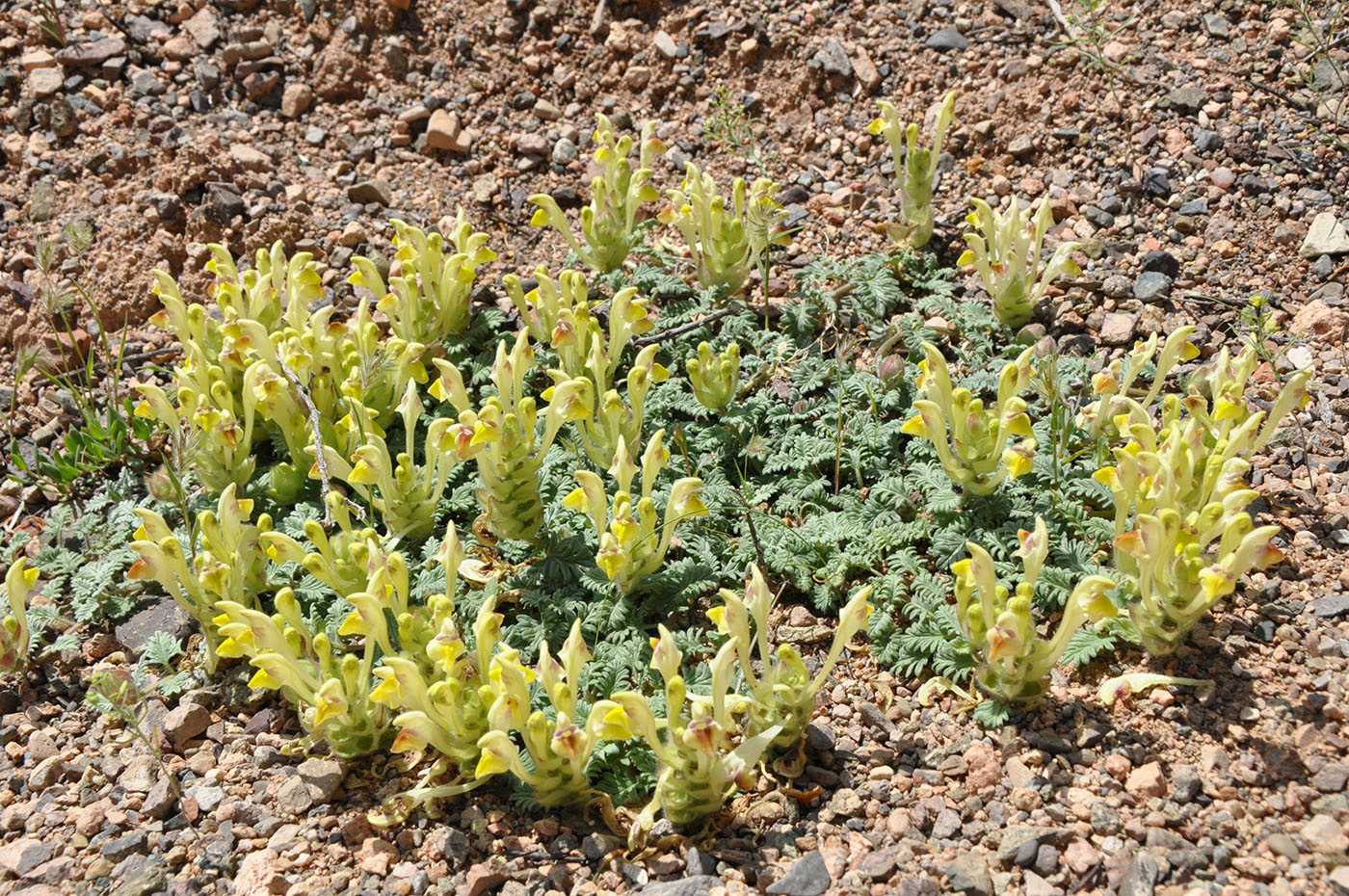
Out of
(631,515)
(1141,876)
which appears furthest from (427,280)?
(1141,876)

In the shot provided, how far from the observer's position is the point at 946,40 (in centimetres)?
589

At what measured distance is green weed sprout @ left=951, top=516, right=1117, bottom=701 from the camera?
126 inches

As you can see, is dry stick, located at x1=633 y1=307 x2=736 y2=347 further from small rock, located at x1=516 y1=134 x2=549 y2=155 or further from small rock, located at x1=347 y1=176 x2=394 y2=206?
small rock, located at x1=347 y1=176 x2=394 y2=206

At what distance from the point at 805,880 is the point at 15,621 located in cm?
293

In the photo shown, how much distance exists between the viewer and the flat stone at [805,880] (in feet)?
9.98

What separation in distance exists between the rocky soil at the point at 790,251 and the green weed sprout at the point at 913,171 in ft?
0.89

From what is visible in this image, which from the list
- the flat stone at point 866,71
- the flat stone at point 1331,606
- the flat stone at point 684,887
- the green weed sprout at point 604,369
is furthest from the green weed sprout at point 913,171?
the flat stone at point 684,887

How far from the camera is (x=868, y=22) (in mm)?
6090

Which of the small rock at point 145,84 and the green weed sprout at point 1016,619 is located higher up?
the small rock at point 145,84

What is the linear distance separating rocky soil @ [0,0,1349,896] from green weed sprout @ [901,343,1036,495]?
749 millimetres

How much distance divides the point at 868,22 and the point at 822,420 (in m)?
2.83

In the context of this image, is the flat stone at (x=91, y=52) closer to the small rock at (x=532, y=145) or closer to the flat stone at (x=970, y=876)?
the small rock at (x=532, y=145)

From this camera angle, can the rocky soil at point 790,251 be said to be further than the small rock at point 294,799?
No

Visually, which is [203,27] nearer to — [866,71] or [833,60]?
[833,60]
